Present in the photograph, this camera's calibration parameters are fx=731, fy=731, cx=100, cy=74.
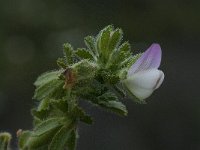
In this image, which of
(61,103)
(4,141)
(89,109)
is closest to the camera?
(61,103)

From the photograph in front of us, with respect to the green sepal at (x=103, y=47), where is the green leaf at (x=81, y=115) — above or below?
below

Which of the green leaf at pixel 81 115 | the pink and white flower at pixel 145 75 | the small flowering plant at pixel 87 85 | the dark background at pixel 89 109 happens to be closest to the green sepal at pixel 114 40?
the small flowering plant at pixel 87 85

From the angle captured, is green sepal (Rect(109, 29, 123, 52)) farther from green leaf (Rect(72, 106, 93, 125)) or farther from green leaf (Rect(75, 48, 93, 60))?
green leaf (Rect(72, 106, 93, 125))

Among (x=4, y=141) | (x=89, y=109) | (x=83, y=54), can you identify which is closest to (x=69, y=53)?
(x=83, y=54)

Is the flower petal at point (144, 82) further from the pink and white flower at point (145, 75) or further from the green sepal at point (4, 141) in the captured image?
the green sepal at point (4, 141)

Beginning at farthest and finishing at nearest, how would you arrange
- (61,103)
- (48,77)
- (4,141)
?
(4,141)
(48,77)
(61,103)

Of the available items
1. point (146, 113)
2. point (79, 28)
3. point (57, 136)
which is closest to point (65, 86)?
point (57, 136)

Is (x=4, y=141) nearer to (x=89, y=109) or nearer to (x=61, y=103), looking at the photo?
(x=61, y=103)

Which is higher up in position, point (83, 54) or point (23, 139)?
point (83, 54)
